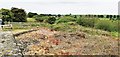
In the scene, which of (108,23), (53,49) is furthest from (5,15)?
(53,49)

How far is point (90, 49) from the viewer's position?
1772 cm

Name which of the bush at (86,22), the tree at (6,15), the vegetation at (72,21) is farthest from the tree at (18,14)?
the bush at (86,22)

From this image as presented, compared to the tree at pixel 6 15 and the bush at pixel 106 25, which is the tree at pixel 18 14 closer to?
the tree at pixel 6 15

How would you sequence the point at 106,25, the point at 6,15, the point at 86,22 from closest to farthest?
1. the point at 106,25
2. the point at 86,22
3. the point at 6,15

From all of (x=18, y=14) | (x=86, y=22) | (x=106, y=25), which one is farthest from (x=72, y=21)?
(x=106, y=25)

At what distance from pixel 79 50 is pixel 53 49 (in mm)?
1636

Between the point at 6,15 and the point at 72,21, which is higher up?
the point at 6,15

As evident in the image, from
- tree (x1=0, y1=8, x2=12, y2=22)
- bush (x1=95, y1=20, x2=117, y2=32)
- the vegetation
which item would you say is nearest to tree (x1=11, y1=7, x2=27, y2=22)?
the vegetation

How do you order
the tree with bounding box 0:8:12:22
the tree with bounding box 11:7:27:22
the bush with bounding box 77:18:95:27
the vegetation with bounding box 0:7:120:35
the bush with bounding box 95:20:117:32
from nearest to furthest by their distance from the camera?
the bush with bounding box 95:20:117:32
the vegetation with bounding box 0:7:120:35
the bush with bounding box 77:18:95:27
the tree with bounding box 0:8:12:22
the tree with bounding box 11:7:27:22

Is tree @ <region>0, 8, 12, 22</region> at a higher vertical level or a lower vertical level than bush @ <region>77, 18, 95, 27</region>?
higher

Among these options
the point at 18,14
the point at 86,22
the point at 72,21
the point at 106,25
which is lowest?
the point at 72,21

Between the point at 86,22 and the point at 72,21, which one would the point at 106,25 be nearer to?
the point at 86,22

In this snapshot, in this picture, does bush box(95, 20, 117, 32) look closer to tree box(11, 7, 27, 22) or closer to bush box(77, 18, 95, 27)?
bush box(77, 18, 95, 27)

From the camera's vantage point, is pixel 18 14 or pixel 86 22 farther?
pixel 18 14
